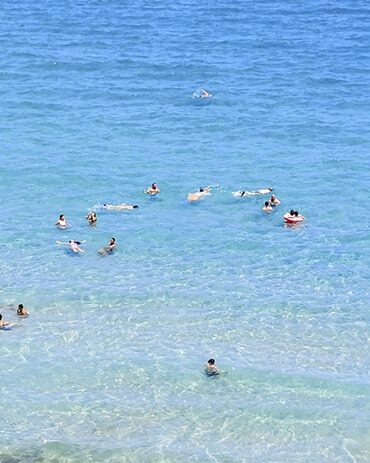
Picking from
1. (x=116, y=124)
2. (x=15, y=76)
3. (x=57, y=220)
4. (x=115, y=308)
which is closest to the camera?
(x=115, y=308)

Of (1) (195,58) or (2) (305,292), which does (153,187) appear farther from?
(1) (195,58)

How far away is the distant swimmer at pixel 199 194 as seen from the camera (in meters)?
41.1

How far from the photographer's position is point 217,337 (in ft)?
98.4

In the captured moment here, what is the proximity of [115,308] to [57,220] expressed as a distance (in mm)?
8859

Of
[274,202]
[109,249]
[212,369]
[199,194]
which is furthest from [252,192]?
[212,369]

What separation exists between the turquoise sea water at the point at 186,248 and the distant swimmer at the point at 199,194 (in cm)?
38

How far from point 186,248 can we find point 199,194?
5.68 metres

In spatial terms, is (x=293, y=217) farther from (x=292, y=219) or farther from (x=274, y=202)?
(x=274, y=202)

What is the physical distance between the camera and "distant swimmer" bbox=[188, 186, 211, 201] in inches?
1618

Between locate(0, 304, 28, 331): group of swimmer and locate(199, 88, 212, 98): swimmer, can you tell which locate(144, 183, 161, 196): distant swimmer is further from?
locate(199, 88, 212, 98): swimmer

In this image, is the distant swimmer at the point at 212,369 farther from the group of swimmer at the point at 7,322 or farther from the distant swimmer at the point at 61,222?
the distant swimmer at the point at 61,222

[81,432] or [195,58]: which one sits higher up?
[195,58]

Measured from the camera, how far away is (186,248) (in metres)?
36.4

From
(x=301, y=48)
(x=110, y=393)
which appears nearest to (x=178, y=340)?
(x=110, y=393)
